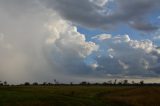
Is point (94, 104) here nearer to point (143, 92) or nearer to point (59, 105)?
point (59, 105)

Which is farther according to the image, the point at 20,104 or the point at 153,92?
the point at 153,92

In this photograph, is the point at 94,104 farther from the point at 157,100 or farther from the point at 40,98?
the point at 157,100

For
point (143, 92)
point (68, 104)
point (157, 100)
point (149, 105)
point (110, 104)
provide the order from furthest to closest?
point (143, 92), point (157, 100), point (149, 105), point (110, 104), point (68, 104)

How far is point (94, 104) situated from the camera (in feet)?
205

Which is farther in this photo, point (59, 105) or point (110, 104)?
point (110, 104)

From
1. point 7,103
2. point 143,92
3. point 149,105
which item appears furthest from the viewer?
point 143,92

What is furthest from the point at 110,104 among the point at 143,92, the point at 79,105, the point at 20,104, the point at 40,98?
the point at 143,92

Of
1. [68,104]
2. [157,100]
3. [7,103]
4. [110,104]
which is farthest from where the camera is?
[157,100]

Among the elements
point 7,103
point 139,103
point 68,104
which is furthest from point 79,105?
point 139,103

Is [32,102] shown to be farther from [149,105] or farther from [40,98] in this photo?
[149,105]

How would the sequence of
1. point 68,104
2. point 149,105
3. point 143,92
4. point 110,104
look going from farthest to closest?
point 143,92 → point 149,105 → point 110,104 → point 68,104

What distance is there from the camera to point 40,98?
206ft

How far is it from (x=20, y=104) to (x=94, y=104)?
1366 centimetres

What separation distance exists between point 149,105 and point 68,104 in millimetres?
20305
